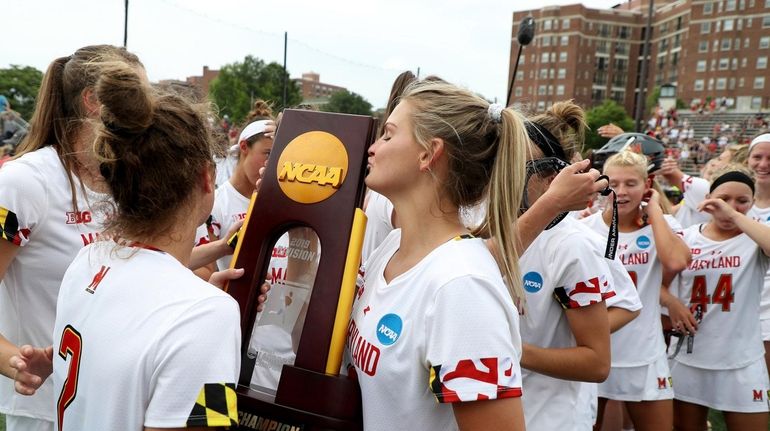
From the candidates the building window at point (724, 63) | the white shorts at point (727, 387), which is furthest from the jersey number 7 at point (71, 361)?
the building window at point (724, 63)

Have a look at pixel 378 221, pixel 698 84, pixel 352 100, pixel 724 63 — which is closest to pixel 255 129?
pixel 378 221

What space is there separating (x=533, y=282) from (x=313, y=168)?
0.89 meters

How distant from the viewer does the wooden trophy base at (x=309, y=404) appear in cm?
138

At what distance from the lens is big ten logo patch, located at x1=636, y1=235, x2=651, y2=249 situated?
3549mm

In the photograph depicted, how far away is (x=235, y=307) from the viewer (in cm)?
117

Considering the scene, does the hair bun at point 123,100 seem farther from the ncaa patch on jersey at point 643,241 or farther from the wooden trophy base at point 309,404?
the ncaa patch on jersey at point 643,241

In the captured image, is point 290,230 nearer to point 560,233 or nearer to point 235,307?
point 235,307

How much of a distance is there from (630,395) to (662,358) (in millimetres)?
324

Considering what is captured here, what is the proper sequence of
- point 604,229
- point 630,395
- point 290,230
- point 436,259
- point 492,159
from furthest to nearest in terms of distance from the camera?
point 604,229 < point 630,395 < point 290,230 < point 492,159 < point 436,259

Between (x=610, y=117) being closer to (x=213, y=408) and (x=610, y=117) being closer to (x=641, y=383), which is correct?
(x=641, y=383)

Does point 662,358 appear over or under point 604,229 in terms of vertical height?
under

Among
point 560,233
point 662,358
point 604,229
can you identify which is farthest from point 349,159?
point 662,358

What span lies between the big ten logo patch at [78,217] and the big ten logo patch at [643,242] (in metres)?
3.08

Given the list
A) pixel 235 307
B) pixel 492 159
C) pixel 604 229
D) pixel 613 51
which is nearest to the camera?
pixel 235 307
